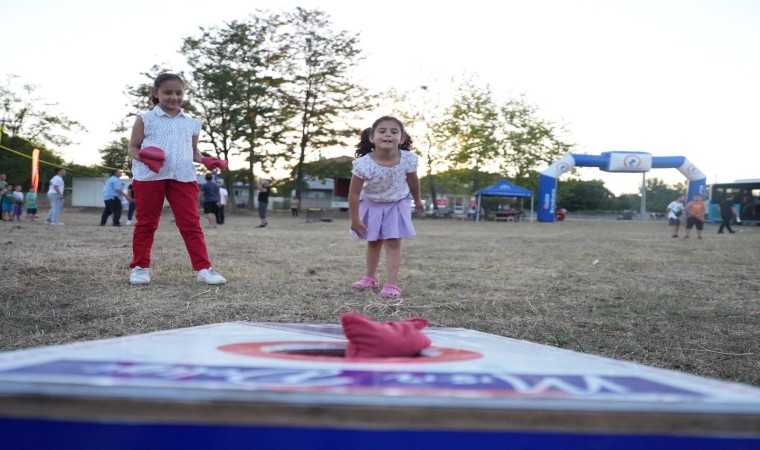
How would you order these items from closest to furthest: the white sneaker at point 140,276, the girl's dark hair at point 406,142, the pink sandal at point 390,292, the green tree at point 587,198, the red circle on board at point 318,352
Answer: the red circle on board at point 318,352 → the pink sandal at point 390,292 → the white sneaker at point 140,276 → the girl's dark hair at point 406,142 → the green tree at point 587,198

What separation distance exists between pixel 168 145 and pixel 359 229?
131cm

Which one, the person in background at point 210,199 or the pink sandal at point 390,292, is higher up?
the person in background at point 210,199

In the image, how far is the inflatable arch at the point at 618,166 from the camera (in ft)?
89.2

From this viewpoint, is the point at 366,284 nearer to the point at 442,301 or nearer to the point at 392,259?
the point at 392,259

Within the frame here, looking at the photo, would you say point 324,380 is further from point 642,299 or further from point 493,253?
point 493,253

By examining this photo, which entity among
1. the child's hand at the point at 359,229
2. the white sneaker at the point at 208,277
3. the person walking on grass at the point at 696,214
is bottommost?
the white sneaker at the point at 208,277

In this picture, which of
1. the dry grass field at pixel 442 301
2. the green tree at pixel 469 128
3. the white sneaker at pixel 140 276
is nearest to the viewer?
the dry grass field at pixel 442 301

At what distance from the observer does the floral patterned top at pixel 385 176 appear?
13.3 feet

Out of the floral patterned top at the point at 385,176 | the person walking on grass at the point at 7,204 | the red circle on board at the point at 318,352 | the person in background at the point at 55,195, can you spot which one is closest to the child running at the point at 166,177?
the floral patterned top at the point at 385,176

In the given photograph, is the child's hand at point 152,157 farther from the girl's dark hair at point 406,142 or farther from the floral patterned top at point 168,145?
the girl's dark hair at point 406,142

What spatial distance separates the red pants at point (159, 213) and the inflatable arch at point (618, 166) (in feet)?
82.8

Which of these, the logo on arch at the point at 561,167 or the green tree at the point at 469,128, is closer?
the logo on arch at the point at 561,167

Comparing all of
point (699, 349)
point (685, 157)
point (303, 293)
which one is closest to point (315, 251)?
point (303, 293)

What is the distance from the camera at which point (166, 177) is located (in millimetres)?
3846
